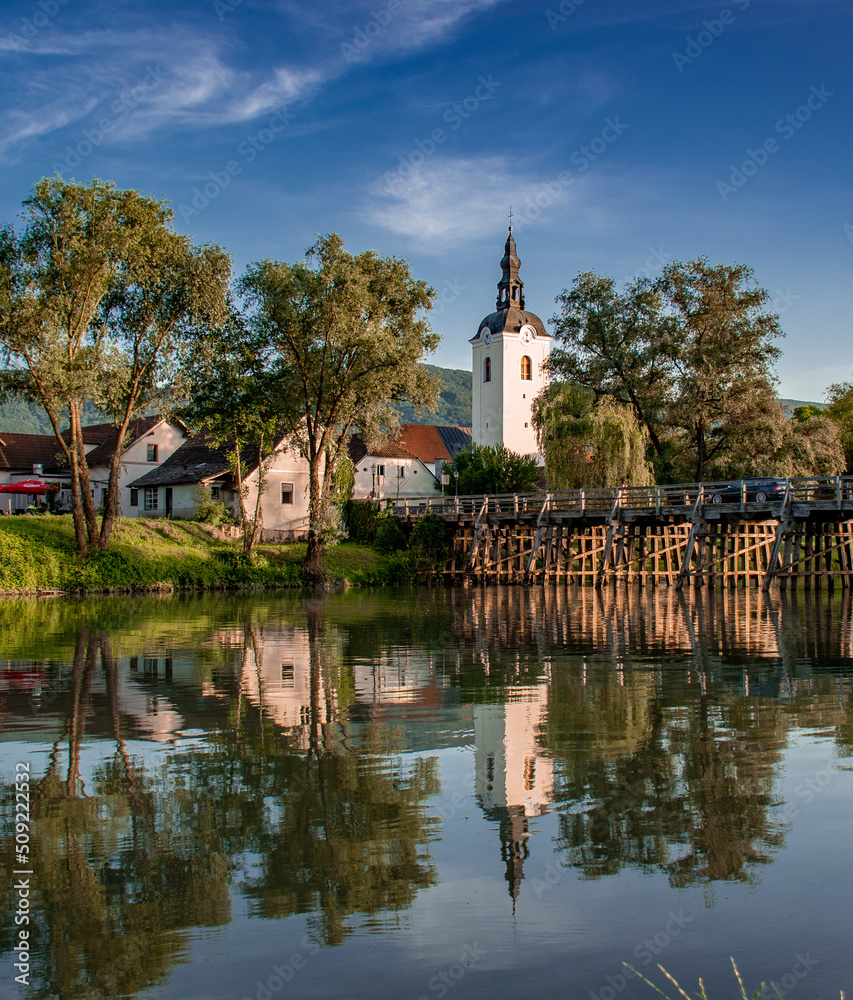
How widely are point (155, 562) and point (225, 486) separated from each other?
46.0 ft

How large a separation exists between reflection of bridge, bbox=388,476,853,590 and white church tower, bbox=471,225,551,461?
3358 centimetres

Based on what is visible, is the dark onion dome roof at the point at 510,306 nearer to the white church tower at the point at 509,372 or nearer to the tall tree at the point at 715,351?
the white church tower at the point at 509,372

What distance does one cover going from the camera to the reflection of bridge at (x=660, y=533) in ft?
113

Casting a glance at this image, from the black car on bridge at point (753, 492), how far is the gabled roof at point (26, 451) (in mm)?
41805

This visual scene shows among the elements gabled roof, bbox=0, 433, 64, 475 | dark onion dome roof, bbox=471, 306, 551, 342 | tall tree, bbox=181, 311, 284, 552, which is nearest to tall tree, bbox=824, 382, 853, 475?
dark onion dome roof, bbox=471, 306, 551, 342

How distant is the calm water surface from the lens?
15.2 ft

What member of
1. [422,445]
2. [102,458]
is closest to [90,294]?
[102,458]

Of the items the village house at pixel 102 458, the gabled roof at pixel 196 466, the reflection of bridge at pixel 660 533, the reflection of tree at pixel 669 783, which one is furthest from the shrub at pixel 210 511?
the reflection of tree at pixel 669 783

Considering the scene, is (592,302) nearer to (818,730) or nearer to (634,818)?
(818,730)

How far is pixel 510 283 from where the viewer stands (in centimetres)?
8862

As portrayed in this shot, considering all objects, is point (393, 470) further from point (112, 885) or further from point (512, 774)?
point (112, 885)

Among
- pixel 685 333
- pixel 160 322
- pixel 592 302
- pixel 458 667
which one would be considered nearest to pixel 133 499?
pixel 160 322

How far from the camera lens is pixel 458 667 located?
568 inches

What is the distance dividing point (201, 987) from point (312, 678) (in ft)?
29.5
